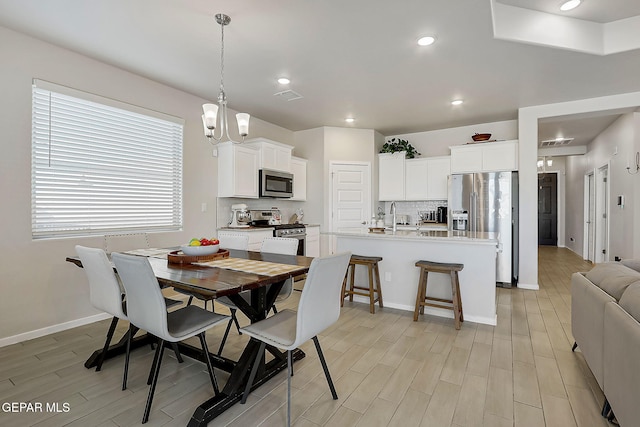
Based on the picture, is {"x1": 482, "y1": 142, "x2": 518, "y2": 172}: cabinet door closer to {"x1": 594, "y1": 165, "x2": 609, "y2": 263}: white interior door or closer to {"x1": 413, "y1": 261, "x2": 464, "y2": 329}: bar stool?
{"x1": 594, "y1": 165, "x2": 609, "y2": 263}: white interior door

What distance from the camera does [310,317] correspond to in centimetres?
168

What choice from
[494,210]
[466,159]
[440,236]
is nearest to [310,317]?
[440,236]

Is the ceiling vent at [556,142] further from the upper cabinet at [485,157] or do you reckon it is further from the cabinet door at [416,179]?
the cabinet door at [416,179]

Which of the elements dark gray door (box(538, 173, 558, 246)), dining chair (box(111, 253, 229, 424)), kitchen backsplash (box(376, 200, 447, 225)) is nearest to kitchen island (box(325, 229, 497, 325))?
dining chair (box(111, 253, 229, 424))

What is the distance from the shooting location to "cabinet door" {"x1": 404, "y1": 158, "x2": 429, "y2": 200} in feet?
18.8

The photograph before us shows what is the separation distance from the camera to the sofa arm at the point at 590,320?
5.65ft

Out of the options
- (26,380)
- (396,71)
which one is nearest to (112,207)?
(26,380)

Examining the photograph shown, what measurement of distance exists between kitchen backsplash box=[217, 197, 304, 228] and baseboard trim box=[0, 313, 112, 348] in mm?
1808

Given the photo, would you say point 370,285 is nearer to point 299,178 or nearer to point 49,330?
point 299,178

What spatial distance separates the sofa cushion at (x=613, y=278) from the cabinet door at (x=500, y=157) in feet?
9.77

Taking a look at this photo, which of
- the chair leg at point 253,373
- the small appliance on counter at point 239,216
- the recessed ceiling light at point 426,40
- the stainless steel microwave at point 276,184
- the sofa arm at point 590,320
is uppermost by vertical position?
the recessed ceiling light at point 426,40

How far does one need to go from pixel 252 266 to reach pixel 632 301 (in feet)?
6.69

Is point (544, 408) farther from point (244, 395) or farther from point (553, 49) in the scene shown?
point (553, 49)

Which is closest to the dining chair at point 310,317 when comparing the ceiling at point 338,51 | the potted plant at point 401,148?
the ceiling at point 338,51
